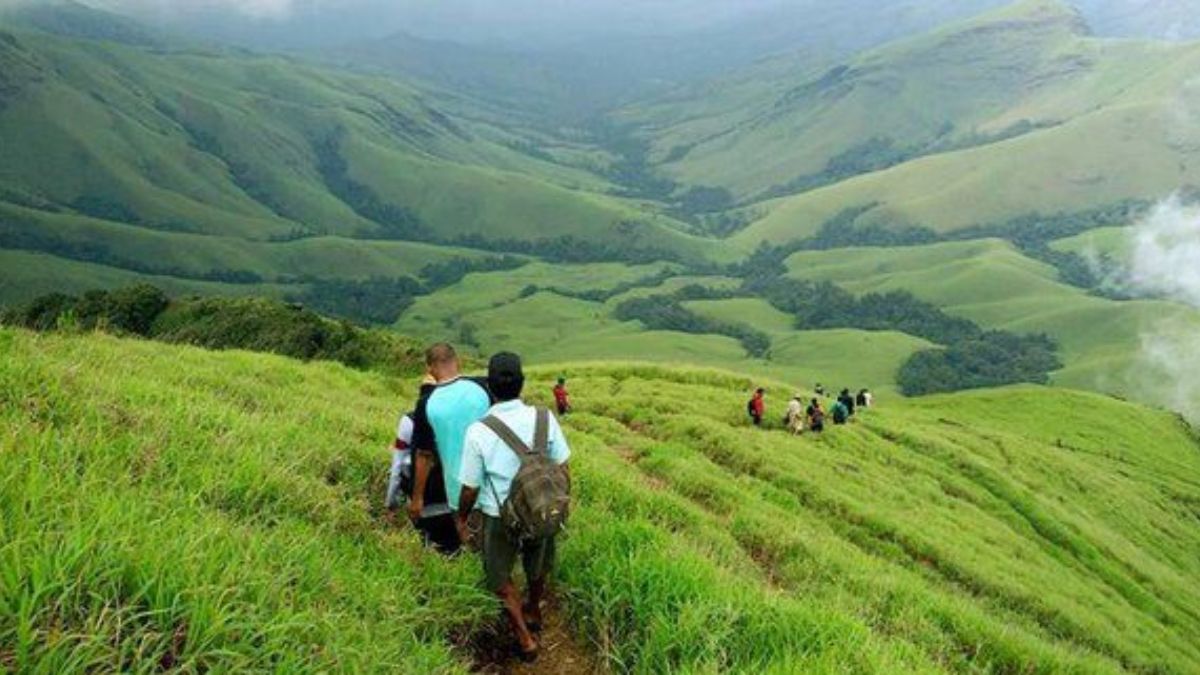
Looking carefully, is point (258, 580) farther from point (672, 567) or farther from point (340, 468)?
point (340, 468)

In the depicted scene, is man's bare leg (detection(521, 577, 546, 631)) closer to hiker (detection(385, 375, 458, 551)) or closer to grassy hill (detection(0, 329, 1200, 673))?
grassy hill (detection(0, 329, 1200, 673))

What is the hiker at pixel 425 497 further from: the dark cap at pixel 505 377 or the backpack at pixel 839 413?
the backpack at pixel 839 413

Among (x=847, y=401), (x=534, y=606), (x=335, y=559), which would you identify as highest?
(x=335, y=559)

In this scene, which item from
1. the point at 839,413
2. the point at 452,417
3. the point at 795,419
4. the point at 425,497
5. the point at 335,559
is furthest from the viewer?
the point at 839,413

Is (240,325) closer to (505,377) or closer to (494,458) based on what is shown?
(505,377)

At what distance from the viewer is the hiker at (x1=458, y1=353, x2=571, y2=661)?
8812mm

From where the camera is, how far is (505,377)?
364 inches

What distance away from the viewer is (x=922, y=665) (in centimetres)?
977

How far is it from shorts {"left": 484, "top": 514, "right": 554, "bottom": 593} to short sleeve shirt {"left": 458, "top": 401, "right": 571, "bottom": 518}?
178mm

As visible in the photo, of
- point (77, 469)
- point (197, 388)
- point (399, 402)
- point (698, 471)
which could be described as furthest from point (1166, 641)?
point (77, 469)

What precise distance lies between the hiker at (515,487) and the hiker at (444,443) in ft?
3.70

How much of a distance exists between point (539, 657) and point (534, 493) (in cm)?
189

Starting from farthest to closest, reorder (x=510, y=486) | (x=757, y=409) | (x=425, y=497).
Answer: (x=757, y=409), (x=425, y=497), (x=510, y=486)

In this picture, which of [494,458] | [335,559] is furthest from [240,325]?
[335,559]
